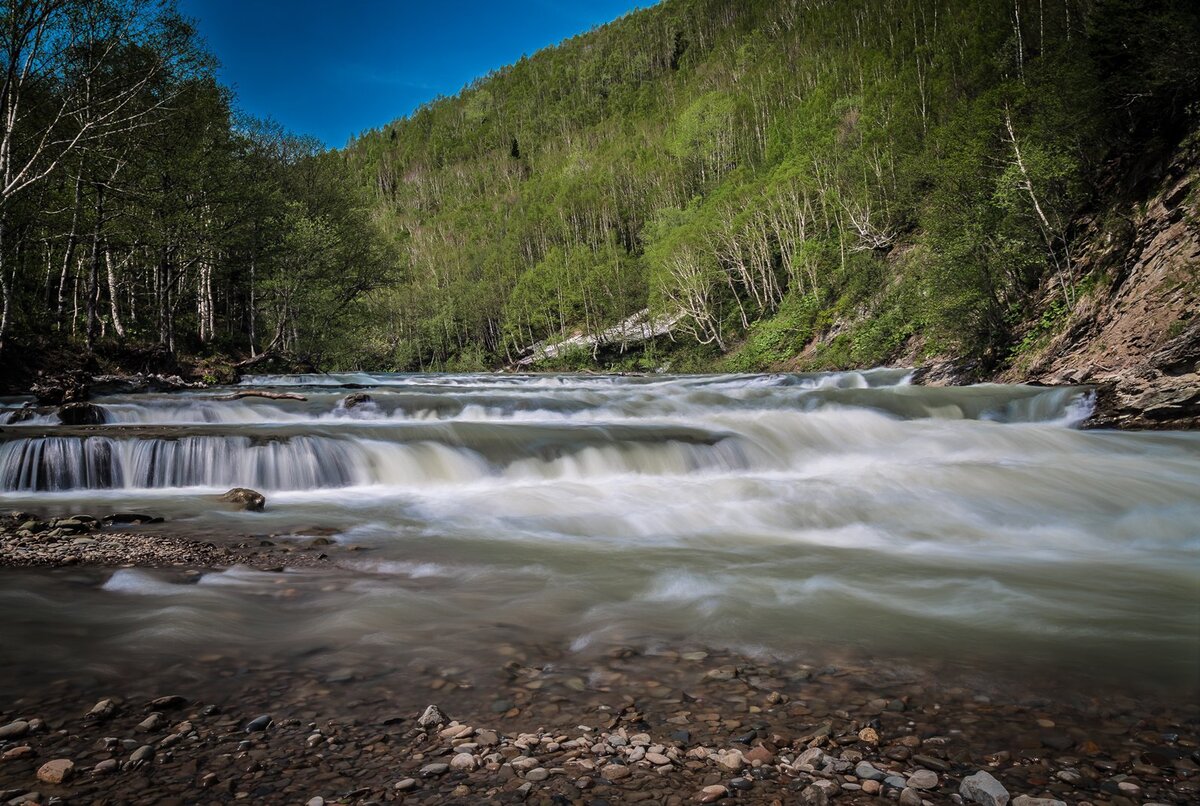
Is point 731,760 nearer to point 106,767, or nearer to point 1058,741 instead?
point 1058,741

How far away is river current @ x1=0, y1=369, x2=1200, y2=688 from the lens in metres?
3.49

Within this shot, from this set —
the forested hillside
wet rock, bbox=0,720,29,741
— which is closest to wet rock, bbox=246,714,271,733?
wet rock, bbox=0,720,29,741

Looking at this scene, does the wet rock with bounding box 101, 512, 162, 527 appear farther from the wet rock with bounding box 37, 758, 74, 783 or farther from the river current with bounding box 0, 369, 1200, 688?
the wet rock with bounding box 37, 758, 74, 783

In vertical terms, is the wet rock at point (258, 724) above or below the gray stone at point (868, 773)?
above

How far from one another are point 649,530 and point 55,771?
5.40 metres

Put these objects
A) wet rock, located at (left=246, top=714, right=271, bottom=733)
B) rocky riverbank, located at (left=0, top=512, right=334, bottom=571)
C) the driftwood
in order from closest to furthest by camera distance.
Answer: wet rock, located at (left=246, top=714, right=271, bottom=733) → rocky riverbank, located at (left=0, top=512, right=334, bottom=571) → the driftwood

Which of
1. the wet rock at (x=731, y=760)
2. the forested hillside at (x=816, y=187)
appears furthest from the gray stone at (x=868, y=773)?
the forested hillside at (x=816, y=187)

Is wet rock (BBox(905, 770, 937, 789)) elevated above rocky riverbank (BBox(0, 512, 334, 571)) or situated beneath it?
situated beneath

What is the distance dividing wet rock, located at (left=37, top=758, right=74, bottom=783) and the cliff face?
1457 cm

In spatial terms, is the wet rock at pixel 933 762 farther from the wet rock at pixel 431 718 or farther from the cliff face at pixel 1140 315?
the cliff face at pixel 1140 315

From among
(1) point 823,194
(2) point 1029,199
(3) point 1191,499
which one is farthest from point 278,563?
(1) point 823,194

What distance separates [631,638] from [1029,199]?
1889 cm

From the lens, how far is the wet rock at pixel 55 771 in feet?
6.04

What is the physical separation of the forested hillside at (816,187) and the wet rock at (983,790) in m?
17.5
